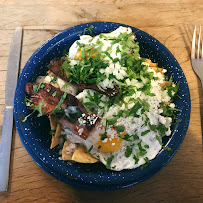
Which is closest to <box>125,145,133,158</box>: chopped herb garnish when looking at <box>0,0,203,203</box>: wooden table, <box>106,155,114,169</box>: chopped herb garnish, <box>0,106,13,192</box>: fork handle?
<box>106,155,114,169</box>: chopped herb garnish

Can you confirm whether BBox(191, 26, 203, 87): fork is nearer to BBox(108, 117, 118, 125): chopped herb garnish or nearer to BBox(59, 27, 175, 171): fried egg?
BBox(59, 27, 175, 171): fried egg

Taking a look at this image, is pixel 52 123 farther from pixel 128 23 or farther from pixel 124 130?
pixel 128 23

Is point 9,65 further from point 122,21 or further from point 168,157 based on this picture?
point 168,157

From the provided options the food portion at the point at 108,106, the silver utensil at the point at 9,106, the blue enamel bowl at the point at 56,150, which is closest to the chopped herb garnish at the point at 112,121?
the food portion at the point at 108,106

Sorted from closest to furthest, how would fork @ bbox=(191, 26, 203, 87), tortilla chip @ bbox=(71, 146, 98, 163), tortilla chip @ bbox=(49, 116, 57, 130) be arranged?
tortilla chip @ bbox=(71, 146, 98, 163)
tortilla chip @ bbox=(49, 116, 57, 130)
fork @ bbox=(191, 26, 203, 87)

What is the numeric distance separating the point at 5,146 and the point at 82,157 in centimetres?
70

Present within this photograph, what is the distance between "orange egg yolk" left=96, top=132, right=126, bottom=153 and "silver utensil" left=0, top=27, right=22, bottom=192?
31.1 inches

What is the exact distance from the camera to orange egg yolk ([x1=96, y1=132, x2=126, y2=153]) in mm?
1567

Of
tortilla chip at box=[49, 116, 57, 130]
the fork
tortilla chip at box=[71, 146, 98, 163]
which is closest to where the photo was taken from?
tortilla chip at box=[71, 146, 98, 163]

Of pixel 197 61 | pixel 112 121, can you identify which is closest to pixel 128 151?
pixel 112 121

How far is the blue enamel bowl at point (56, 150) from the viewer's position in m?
1.54

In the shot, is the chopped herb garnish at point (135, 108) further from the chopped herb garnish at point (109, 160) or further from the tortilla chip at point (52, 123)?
the tortilla chip at point (52, 123)

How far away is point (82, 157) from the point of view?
1.54 m

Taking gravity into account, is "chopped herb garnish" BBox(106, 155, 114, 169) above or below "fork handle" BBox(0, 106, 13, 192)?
above
